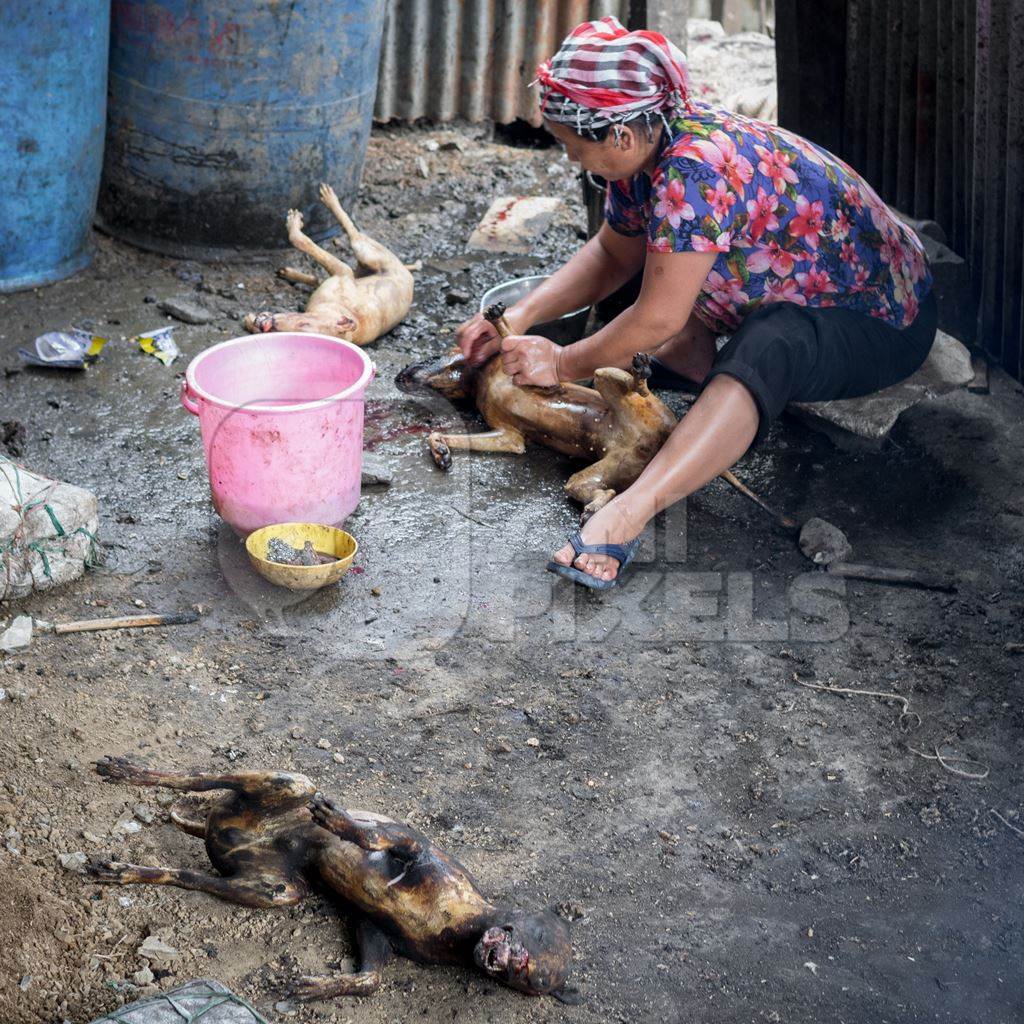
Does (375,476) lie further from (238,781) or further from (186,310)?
(238,781)

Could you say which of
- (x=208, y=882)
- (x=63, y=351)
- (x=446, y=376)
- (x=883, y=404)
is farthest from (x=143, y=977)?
(x=883, y=404)

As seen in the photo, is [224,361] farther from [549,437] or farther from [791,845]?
[791,845]

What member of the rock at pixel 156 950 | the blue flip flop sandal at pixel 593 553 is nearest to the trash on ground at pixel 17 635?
the rock at pixel 156 950

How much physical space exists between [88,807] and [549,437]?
6.58ft

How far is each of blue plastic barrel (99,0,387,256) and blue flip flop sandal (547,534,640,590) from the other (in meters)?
2.68

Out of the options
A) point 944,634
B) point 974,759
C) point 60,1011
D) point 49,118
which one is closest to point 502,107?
point 49,118

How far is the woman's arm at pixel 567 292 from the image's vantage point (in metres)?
4.19

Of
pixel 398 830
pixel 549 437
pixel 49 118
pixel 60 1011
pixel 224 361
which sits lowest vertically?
pixel 60 1011

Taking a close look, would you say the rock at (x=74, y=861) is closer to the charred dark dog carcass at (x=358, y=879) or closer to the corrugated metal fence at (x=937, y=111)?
the charred dark dog carcass at (x=358, y=879)

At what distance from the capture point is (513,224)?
5926 mm

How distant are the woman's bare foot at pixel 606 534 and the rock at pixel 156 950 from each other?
1.60 meters

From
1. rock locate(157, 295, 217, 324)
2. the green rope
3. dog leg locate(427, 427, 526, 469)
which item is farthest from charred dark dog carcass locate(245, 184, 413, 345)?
the green rope

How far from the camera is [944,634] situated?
336cm

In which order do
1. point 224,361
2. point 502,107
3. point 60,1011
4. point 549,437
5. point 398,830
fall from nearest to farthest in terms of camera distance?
1. point 60,1011
2. point 398,830
3. point 224,361
4. point 549,437
5. point 502,107
